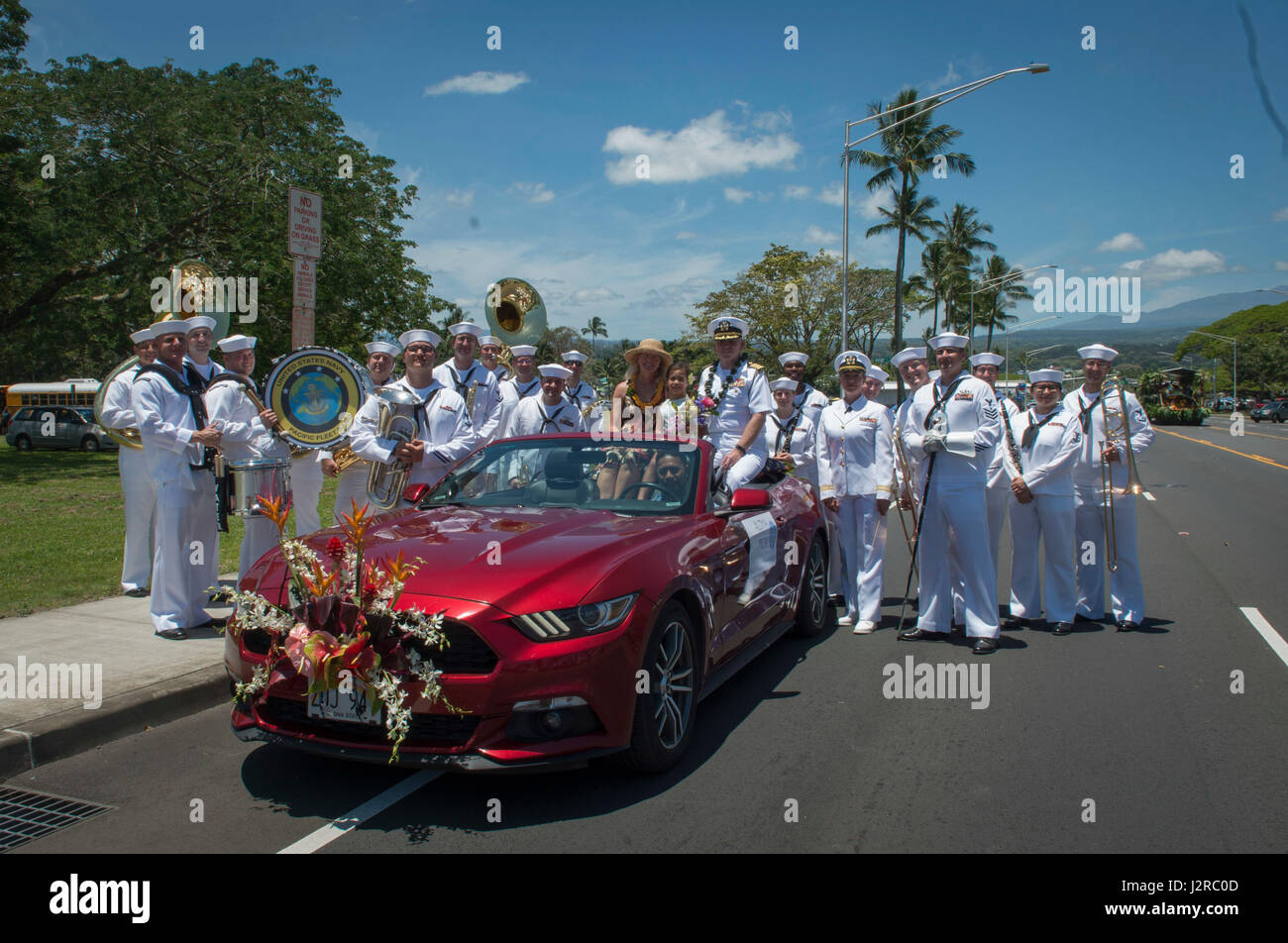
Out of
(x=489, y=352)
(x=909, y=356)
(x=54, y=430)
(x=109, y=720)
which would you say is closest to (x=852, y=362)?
(x=909, y=356)

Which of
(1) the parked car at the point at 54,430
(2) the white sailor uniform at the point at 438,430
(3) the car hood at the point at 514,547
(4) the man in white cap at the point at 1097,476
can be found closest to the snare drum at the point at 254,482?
(2) the white sailor uniform at the point at 438,430

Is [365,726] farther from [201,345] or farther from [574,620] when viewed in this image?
[201,345]

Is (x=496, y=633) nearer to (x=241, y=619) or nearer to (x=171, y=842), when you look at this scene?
(x=241, y=619)

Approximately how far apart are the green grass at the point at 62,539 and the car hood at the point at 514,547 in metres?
4.14

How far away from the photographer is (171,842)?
3.65 m

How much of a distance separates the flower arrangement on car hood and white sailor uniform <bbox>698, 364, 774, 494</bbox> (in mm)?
4258

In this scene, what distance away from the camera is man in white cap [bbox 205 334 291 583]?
6.80 meters

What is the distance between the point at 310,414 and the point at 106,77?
71.7ft

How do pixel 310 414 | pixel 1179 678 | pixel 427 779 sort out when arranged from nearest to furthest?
pixel 427 779 < pixel 1179 678 < pixel 310 414

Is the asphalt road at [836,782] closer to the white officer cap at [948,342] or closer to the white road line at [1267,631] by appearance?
the white road line at [1267,631]

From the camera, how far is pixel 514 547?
14.0ft
